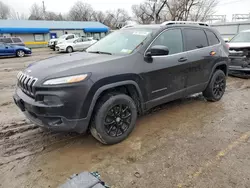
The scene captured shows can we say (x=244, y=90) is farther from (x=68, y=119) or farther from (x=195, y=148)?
(x=68, y=119)

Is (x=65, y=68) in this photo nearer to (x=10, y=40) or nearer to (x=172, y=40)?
(x=172, y=40)

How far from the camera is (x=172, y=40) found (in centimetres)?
400

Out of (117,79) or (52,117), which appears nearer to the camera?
(52,117)

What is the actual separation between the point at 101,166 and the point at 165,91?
182cm

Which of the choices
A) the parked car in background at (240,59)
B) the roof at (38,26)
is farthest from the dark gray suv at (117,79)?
the roof at (38,26)

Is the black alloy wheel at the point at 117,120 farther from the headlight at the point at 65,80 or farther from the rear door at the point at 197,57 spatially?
the rear door at the point at 197,57

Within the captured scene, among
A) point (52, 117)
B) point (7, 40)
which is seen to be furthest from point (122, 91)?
point (7, 40)

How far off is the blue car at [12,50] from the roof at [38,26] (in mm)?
14384

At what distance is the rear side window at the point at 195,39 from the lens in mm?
4245

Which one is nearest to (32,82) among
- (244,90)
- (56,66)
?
(56,66)

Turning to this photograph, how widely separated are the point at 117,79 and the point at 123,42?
108 cm

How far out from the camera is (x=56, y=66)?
3.04 m

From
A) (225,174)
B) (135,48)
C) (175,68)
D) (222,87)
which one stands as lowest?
(225,174)

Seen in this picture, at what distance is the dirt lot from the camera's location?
257 cm
